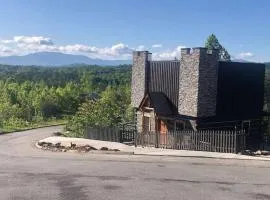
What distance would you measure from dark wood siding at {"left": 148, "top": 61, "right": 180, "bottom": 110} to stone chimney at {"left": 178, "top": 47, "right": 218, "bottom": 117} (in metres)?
1.37

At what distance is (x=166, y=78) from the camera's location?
34688 millimetres

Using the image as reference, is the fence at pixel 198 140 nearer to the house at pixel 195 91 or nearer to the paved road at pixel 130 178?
the house at pixel 195 91

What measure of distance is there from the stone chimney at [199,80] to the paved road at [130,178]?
27.8 feet

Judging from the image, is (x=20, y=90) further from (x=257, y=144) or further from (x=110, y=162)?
(x=110, y=162)

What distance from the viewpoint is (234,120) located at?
33.2 metres

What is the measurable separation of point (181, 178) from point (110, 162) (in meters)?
5.32

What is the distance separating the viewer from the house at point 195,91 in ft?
102

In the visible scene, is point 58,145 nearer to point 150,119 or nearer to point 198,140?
point 150,119

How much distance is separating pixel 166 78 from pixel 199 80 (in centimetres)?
430

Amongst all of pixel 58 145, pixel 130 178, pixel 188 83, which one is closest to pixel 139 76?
pixel 188 83

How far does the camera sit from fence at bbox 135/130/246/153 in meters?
25.9

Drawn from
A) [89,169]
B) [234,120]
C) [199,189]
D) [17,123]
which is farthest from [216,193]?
[17,123]

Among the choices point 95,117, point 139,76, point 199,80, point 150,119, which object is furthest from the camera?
point 95,117

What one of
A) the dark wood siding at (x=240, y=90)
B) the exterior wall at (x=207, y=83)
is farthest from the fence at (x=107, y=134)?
the dark wood siding at (x=240, y=90)
